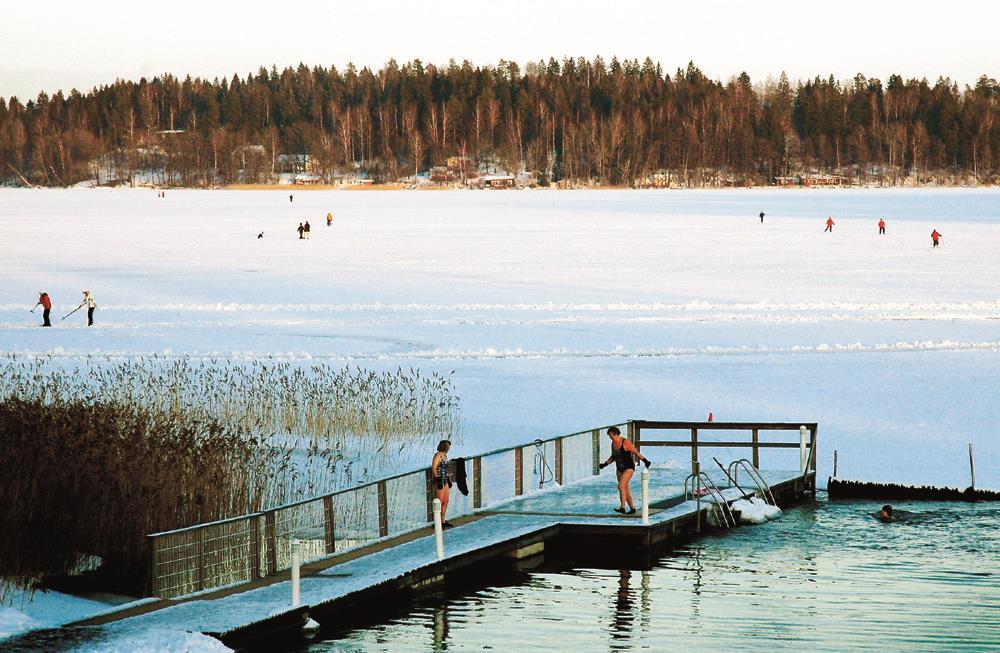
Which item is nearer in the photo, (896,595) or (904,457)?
(896,595)

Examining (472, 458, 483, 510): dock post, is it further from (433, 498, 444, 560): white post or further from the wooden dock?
(433, 498, 444, 560): white post

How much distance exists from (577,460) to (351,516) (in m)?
4.61

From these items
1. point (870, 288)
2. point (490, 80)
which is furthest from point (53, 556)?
point (490, 80)

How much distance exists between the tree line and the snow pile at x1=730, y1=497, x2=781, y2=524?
14642 cm

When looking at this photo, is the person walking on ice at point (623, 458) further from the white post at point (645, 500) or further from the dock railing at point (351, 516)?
the dock railing at point (351, 516)

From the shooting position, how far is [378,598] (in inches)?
477

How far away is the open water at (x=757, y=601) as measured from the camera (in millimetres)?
10984

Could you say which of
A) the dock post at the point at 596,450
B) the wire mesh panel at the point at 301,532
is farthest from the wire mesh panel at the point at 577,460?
the wire mesh panel at the point at 301,532

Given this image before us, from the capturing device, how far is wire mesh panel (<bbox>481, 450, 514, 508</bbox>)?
16703 millimetres

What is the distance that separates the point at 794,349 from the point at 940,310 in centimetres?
788

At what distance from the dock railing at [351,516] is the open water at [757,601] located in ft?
4.45

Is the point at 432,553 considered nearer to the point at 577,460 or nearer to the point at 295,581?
the point at 295,581

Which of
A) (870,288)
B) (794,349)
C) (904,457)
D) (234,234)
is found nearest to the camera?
(904,457)

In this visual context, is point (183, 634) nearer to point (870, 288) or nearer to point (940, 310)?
point (940, 310)
